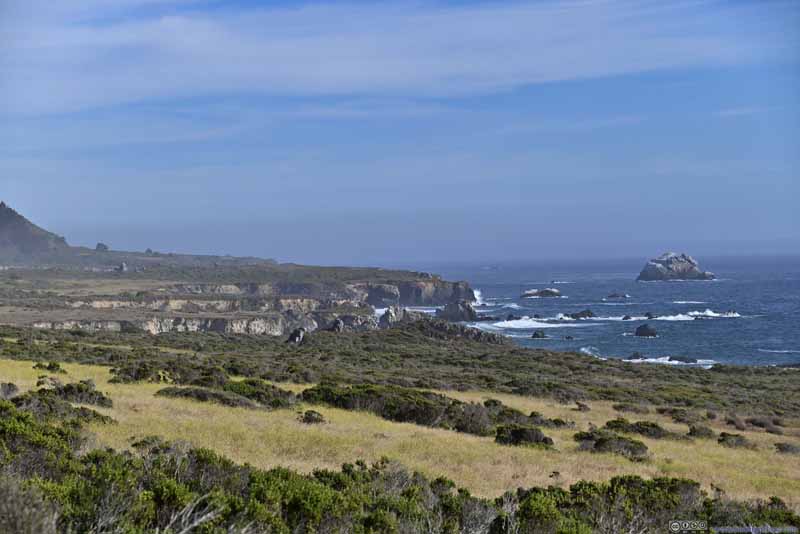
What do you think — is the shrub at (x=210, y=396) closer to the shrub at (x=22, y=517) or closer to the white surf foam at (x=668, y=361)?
the shrub at (x=22, y=517)

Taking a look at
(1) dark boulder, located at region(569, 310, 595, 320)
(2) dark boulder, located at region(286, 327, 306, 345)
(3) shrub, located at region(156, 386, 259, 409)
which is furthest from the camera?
(1) dark boulder, located at region(569, 310, 595, 320)

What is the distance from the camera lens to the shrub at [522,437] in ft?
55.8

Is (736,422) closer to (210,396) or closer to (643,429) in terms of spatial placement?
(643,429)

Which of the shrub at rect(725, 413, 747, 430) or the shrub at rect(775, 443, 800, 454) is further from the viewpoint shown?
the shrub at rect(725, 413, 747, 430)

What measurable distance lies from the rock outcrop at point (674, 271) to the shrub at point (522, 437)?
546ft

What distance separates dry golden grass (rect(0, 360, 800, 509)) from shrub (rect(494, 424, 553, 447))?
1.55 ft

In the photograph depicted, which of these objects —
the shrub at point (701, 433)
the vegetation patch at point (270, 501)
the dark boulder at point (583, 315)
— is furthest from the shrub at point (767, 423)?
the dark boulder at point (583, 315)

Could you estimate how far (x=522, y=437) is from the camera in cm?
1708

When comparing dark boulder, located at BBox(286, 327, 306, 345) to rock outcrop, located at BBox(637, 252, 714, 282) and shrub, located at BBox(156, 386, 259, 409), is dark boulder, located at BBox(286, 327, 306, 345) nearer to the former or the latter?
shrub, located at BBox(156, 386, 259, 409)

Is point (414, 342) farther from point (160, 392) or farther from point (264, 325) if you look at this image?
point (160, 392)

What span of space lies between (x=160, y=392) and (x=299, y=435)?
6599 mm

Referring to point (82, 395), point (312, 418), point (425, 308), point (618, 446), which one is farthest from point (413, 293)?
point (82, 395)

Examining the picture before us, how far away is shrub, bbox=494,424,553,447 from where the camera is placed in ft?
55.8

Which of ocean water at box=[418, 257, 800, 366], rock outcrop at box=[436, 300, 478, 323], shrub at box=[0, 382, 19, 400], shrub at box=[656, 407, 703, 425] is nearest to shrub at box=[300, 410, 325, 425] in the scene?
shrub at box=[0, 382, 19, 400]
